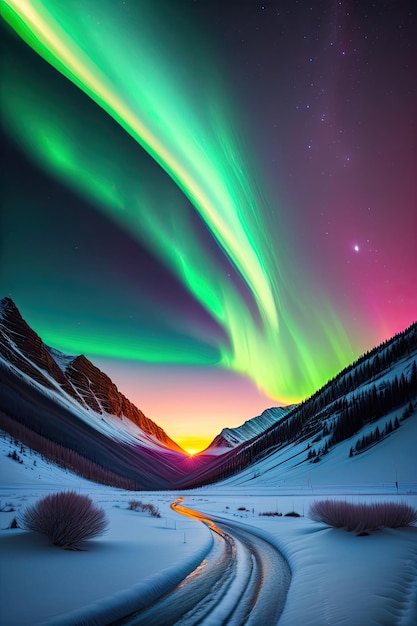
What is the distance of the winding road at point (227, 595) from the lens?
7.42m

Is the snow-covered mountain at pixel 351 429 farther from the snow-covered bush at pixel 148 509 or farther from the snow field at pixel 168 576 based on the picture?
the snow field at pixel 168 576

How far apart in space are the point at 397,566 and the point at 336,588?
7.96 ft

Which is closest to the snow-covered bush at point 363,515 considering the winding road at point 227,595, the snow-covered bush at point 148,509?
the winding road at point 227,595


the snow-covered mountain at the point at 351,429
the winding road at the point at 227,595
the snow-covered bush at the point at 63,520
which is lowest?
the winding road at the point at 227,595

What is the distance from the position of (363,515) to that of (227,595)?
8970 millimetres

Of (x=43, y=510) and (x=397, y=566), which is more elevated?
(x=43, y=510)

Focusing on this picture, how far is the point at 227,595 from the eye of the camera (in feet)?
29.4

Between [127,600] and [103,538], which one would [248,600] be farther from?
[103,538]

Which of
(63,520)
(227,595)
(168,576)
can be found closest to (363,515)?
(227,595)

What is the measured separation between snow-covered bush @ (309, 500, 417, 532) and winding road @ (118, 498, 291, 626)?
135 inches

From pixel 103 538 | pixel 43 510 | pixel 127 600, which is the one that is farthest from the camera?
pixel 103 538

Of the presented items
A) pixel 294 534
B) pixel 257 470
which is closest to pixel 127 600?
pixel 294 534

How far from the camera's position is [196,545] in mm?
15195

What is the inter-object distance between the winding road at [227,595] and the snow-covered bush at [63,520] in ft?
12.4
